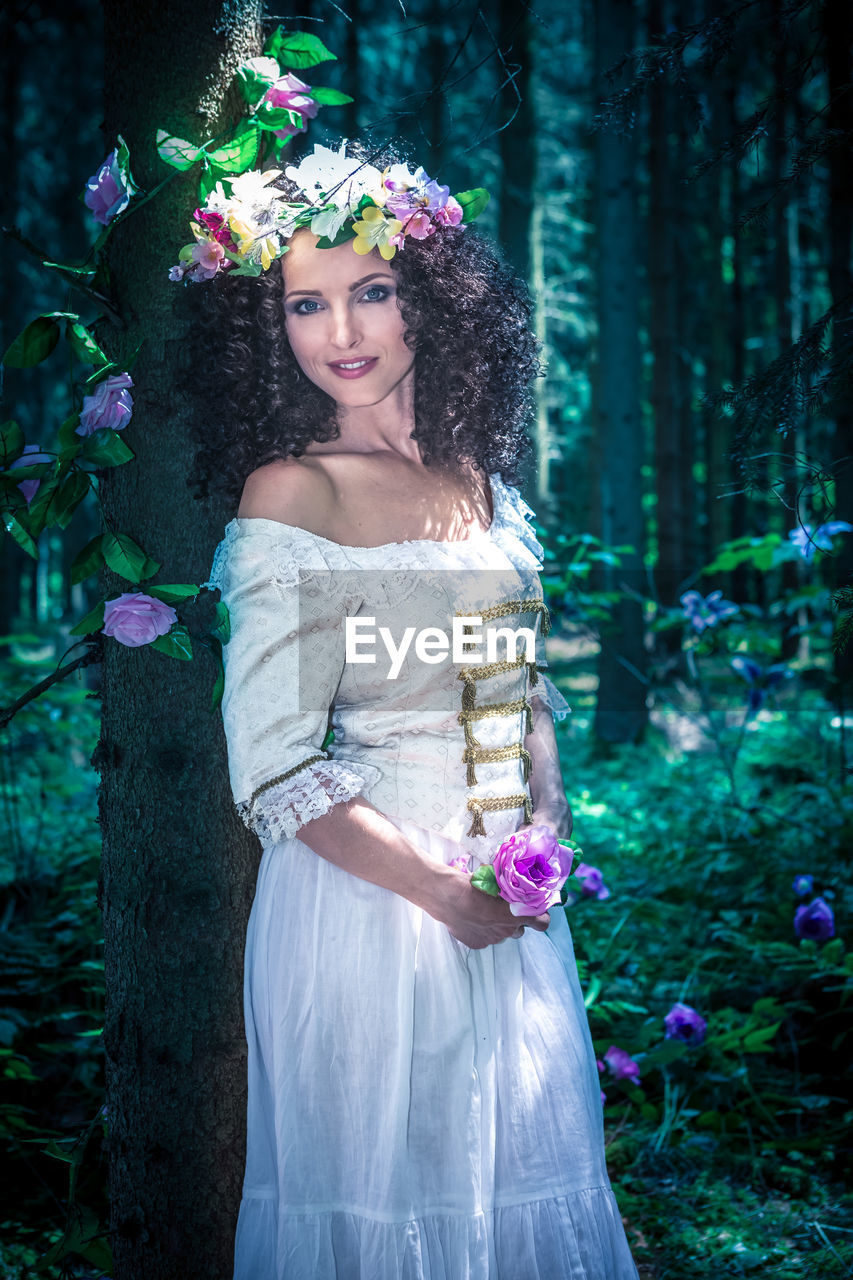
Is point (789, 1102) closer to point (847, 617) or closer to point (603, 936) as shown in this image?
point (603, 936)

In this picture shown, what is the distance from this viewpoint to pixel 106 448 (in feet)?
5.62

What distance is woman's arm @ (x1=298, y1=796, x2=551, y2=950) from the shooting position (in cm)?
163

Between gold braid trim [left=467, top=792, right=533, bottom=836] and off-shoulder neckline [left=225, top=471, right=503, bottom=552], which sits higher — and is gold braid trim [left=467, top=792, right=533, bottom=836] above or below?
below

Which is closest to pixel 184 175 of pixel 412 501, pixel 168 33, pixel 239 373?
pixel 168 33

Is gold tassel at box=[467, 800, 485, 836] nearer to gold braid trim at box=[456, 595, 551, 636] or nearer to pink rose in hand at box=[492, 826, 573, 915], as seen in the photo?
pink rose in hand at box=[492, 826, 573, 915]

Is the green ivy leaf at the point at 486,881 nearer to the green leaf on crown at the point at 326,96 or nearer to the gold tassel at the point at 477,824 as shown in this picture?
the gold tassel at the point at 477,824

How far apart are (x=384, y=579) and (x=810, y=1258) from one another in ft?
6.42

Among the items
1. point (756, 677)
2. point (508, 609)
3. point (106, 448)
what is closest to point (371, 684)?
point (508, 609)

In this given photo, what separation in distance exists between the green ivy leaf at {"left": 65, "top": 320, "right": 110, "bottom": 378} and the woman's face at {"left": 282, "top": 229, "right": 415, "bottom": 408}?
0.35 m

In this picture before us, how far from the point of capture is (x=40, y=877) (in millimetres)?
4059

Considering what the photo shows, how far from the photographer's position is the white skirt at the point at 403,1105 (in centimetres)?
161

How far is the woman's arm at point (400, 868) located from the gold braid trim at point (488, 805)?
0.14m

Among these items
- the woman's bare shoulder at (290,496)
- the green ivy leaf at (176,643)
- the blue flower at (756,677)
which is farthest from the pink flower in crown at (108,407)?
the blue flower at (756,677)

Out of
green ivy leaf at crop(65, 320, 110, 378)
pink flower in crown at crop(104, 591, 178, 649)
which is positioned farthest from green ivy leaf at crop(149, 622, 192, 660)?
green ivy leaf at crop(65, 320, 110, 378)
